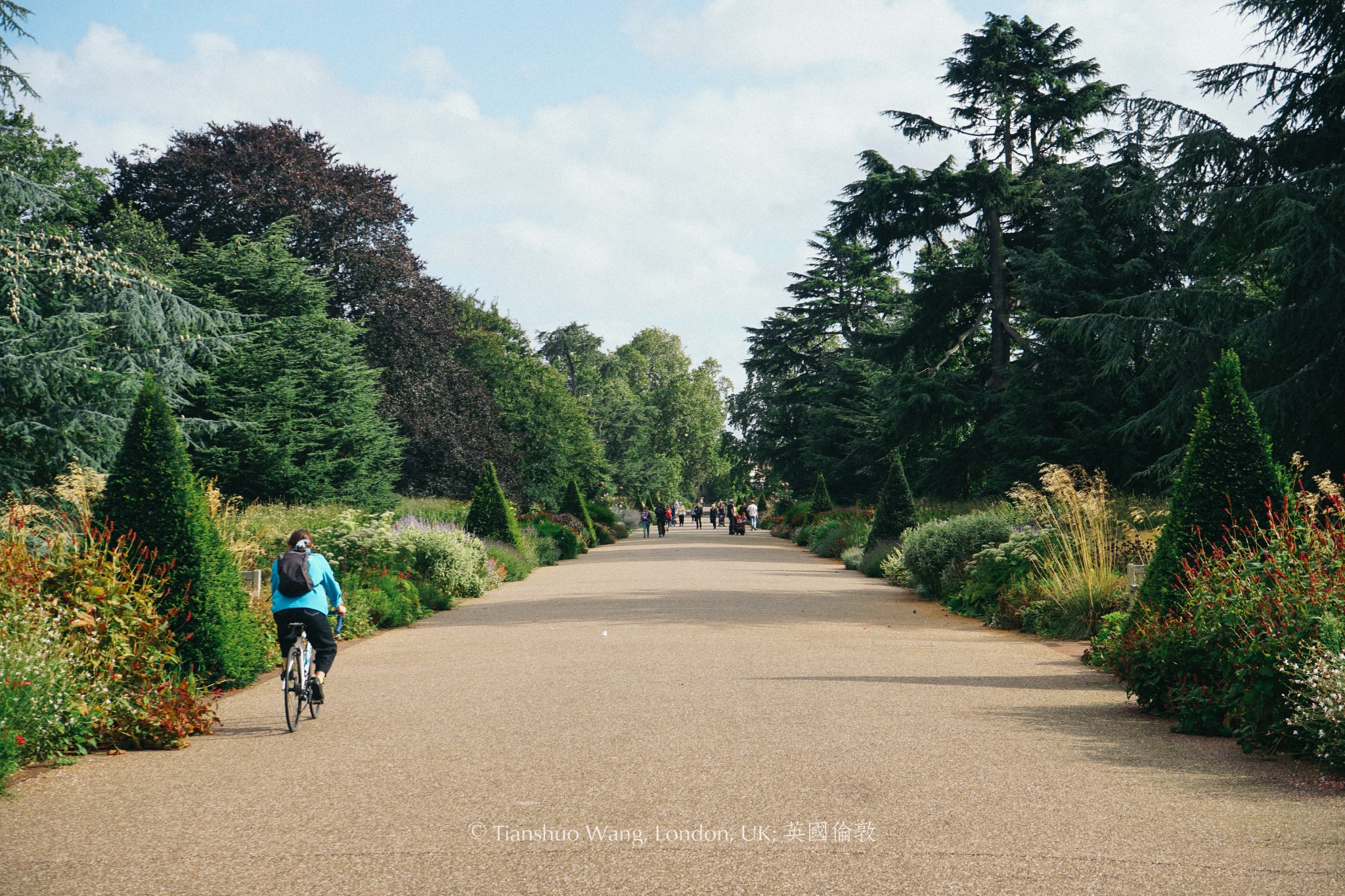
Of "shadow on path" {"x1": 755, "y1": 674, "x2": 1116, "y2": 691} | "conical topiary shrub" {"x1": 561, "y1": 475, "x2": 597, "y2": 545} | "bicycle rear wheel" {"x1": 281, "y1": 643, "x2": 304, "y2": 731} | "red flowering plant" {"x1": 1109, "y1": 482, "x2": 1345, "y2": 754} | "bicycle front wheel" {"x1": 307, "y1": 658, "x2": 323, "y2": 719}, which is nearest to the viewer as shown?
"red flowering plant" {"x1": 1109, "y1": 482, "x2": 1345, "y2": 754}

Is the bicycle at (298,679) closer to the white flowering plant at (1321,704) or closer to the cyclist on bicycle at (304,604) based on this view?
the cyclist on bicycle at (304,604)

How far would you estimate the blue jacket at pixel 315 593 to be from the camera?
7.44 meters

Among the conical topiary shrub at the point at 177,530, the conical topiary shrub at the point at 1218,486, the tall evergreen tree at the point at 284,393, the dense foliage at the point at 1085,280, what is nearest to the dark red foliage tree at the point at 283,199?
Answer: the tall evergreen tree at the point at 284,393

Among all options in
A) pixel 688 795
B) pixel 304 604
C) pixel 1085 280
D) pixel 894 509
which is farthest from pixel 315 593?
pixel 1085 280

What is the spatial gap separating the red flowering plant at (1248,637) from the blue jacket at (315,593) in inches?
243

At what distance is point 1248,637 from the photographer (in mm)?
6570

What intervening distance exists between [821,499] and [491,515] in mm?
19864

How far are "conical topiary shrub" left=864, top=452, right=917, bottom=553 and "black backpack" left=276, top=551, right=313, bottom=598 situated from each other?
56.6 ft

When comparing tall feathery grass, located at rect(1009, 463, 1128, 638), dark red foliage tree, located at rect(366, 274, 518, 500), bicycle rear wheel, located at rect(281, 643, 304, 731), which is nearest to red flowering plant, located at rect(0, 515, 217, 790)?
bicycle rear wheel, located at rect(281, 643, 304, 731)

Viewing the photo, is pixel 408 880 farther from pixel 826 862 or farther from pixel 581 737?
pixel 581 737

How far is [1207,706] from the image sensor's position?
6797 millimetres

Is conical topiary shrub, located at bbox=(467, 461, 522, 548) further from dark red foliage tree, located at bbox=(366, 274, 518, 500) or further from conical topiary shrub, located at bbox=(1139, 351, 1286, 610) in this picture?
conical topiary shrub, located at bbox=(1139, 351, 1286, 610)

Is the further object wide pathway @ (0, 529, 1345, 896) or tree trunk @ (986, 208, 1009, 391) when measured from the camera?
tree trunk @ (986, 208, 1009, 391)

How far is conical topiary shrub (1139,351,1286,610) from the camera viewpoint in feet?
28.7
